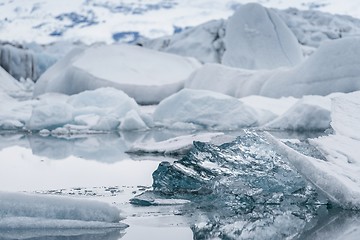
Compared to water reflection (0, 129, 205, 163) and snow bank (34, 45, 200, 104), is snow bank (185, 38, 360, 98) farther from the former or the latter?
water reflection (0, 129, 205, 163)

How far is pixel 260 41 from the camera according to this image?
47.1 feet

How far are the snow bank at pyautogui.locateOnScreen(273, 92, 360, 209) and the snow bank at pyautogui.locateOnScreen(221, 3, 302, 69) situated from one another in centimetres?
1060

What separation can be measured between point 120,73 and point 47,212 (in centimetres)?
1052

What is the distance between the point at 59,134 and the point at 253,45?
26.8 ft

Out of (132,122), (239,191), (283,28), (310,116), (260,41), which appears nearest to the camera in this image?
(239,191)

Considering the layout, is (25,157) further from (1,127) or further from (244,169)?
(1,127)

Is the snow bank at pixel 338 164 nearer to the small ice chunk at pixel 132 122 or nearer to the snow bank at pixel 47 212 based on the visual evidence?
the snow bank at pixel 47 212

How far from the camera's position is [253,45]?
14.5m

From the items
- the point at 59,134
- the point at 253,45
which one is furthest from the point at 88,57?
the point at 59,134

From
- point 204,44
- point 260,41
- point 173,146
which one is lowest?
point 204,44

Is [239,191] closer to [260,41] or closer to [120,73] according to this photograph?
[120,73]

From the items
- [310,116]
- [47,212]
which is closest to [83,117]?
[310,116]

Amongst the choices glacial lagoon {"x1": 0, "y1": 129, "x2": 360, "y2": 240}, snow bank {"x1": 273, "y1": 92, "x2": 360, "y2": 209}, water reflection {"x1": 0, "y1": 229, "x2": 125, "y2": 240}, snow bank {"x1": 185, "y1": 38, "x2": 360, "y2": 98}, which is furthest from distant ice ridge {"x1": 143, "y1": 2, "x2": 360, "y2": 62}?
water reflection {"x1": 0, "y1": 229, "x2": 125, "y2": 240}

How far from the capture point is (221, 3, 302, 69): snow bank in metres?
14.3
